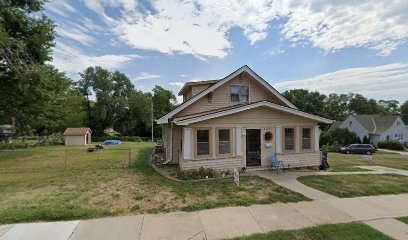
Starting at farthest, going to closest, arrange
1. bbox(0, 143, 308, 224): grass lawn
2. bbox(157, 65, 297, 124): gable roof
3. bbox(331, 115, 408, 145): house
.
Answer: bbox(331, 115, 408, 145): house → bbox(157, 65, 297, 124): gable roof → bbox(0, 143, 308, 224): grass lawn

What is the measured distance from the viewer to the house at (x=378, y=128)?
44438 millimetres

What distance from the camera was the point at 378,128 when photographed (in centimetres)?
4528

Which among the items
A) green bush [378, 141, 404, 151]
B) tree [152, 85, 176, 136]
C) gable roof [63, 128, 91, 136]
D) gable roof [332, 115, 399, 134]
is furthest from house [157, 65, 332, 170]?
tree [152, 85, 176, 136]

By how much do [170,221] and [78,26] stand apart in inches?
648

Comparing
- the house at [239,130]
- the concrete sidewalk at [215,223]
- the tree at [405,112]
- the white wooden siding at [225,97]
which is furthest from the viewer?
the tree at [405,112]

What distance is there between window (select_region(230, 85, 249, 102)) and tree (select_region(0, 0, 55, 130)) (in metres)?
11.5

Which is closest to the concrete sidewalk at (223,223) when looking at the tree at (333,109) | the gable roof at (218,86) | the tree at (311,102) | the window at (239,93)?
the gable roof at (218,86)

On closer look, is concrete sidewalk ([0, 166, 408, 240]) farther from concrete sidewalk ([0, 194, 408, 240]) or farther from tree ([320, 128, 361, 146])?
tree ([320, 128, 361, 146])

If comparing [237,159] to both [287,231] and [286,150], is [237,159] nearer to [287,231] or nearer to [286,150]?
[286,150]

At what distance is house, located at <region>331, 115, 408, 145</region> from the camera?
44438 millimetres

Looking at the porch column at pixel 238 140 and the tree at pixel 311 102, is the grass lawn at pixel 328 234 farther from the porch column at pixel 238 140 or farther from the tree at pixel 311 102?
the tree at pixel 311 102

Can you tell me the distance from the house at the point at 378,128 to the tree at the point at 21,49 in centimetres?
5279

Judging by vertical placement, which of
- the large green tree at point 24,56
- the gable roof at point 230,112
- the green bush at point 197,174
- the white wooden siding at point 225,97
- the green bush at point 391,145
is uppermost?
the large green tree at point 24,56

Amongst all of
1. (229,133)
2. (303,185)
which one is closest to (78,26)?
(229,133)
